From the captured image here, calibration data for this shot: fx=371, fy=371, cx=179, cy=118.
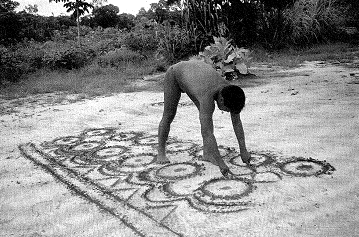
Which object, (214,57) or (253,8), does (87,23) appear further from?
A: (214,57)

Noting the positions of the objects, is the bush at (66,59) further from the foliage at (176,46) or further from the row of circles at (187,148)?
the row of circles at (187,148)

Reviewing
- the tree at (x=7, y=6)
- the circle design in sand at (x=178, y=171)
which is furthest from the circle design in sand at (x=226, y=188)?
the tree at (x=7, y=6)

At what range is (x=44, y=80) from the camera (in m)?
8.72

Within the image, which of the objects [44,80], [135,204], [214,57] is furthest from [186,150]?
[44,80]

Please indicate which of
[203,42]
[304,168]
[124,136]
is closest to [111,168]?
[124,136]

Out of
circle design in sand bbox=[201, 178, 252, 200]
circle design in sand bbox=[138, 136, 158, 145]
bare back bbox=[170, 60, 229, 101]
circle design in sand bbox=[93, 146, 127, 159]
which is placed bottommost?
circle design in sand bbox=[93, 146, 127, 159]

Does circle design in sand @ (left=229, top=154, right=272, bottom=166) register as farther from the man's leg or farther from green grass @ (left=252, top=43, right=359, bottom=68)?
green grass @ (left=252, top=43, right=359, bottom=68)

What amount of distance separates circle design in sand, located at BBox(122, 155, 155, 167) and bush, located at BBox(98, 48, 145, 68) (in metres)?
6.81

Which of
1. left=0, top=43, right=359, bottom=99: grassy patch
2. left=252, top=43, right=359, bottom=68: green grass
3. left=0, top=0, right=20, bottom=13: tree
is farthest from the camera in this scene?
left=0, top=0, right=20, bottom=13: tree

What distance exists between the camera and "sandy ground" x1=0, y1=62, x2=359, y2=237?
2.06 meters

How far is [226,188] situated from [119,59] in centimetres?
828

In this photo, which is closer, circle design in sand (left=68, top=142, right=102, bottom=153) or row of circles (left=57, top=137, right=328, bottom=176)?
row of circles (left=57, top=137, right=328, bottom=176)

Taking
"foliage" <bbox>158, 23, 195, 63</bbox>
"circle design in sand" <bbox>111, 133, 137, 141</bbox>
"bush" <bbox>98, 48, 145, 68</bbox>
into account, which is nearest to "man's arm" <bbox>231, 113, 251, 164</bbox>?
"circle design in sand" <bbox>111, 133, 137, 141</bbox>

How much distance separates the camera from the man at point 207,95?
255 centimetres
